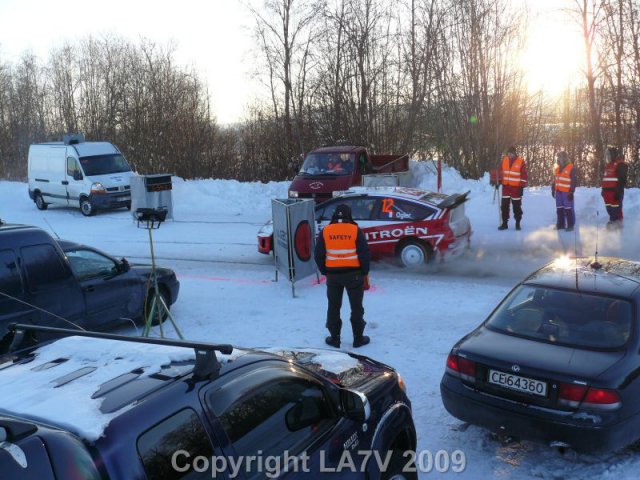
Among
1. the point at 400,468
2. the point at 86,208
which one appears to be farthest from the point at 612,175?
the point at 86,208

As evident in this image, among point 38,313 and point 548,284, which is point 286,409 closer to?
point 548,284

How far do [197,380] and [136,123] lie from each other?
3152 centimetres

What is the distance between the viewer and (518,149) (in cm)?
2650

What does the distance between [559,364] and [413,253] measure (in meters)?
7.11

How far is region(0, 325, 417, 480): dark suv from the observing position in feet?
8.30

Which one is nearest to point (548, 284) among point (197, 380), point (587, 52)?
point (197, 380)

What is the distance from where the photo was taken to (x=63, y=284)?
770 centimetres

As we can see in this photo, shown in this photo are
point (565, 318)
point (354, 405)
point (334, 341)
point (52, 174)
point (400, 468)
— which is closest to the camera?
point (354, 405)

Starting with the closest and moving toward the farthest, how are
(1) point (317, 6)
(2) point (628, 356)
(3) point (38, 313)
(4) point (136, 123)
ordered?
(2) point (628, 356), (3) point (38, 313), (1) point (317, 6), (4) point (136, 123)

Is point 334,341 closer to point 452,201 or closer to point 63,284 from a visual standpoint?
point 63,284

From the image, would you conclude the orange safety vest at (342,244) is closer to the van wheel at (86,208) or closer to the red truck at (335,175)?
the red truck at (335,175)

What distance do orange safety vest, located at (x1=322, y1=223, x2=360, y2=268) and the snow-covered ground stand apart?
43.5 inches

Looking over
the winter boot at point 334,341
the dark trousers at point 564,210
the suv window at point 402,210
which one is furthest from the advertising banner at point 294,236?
the dark trousers at point 564,210

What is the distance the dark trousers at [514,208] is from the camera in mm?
15047
